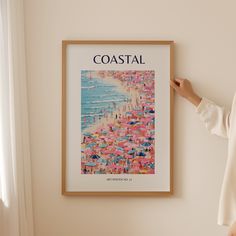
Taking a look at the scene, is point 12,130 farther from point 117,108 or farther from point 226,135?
point 226,135

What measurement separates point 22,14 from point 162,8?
26.0 inches

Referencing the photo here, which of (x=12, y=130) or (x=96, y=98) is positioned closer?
(x=12, y=130)

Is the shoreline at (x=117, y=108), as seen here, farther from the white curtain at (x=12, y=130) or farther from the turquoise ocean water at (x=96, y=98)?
the white curtain at (x=12, y=130)

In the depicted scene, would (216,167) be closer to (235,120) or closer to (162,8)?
(235,120)

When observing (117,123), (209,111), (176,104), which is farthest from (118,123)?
(209,111)

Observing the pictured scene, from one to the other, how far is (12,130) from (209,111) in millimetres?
881

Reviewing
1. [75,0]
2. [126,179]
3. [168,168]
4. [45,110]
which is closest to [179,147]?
[168,168]

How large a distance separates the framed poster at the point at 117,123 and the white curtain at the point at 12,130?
221 mm

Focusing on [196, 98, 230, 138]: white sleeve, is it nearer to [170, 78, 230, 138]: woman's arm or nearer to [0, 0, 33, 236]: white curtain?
[170, 78, 230, 138]: woman's arm

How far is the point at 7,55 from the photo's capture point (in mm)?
1809

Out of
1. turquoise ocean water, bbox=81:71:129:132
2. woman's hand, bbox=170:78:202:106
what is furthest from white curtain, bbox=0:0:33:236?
woman's hand, bbox=170:78:202:106

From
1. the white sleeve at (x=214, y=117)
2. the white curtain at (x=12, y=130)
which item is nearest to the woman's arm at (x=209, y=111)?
the white sleeve at (x=214, y=117)

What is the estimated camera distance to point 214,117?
6.48ft

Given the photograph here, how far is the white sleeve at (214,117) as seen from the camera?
6.42 feet
